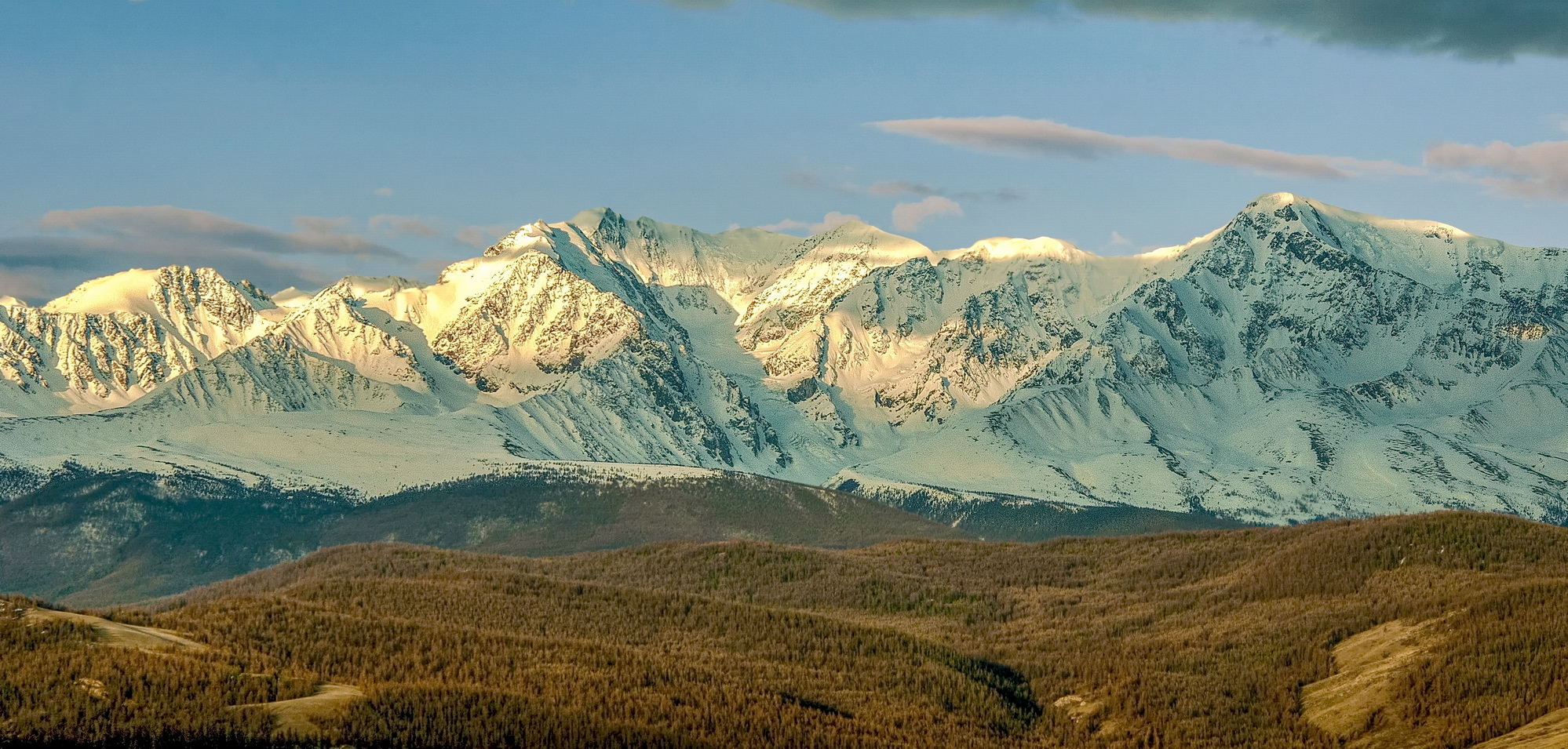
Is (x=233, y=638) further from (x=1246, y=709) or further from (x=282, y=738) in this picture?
(x=1246, y=709)

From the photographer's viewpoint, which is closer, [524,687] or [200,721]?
[200,721]

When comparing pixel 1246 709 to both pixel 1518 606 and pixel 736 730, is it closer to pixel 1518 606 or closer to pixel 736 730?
pixel 1518 606

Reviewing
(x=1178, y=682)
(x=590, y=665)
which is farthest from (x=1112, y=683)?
(x=590, y=665)

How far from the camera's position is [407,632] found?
193375 mm

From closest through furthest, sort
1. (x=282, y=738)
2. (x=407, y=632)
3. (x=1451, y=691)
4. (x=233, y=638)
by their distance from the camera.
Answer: (x=282, y=738), (x=1451, y=691), (x=233, y=638), (x=407, y=632)

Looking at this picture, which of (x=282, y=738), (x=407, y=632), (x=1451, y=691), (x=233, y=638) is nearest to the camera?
(x=282, y=738)

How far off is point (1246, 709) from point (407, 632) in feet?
269

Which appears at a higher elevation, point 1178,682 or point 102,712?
point 102,712

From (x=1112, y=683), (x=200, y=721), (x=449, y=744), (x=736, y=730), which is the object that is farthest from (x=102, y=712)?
(x=1112, y=683)

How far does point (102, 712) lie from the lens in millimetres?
145250

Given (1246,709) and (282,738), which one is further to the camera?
(1246,709)

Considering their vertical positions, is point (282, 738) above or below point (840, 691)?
above

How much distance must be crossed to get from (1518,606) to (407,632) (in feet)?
349

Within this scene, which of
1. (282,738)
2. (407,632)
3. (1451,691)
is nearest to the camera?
(282,738)
